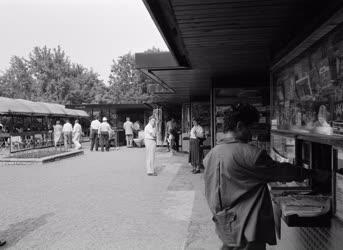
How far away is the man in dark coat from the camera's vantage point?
103 inches

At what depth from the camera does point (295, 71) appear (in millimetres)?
4465

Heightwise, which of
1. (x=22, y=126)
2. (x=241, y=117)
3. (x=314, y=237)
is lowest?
(x=314, y=237)

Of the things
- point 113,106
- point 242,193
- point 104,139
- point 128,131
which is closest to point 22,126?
point 113,106

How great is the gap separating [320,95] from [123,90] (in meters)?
55.2

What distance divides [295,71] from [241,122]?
1.97 m

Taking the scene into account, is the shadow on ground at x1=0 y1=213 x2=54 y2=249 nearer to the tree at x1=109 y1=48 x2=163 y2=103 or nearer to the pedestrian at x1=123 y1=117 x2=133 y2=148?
the pedestrian at x1=123 y1=117 x2=133 y2=148

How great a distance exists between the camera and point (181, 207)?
750 cm

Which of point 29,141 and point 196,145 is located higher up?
point 196,145

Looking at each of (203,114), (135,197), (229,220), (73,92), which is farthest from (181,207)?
(73,92)

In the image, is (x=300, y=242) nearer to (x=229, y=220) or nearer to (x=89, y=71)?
(x=229, y=220)

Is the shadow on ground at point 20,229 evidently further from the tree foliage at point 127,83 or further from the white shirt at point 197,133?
the tree foliage at point 127,83

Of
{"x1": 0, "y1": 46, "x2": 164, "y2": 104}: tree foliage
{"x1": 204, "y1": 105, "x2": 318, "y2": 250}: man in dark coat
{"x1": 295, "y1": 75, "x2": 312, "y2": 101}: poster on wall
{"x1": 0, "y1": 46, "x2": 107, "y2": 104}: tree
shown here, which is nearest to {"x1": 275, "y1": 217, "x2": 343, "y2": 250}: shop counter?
{"x1": 204, "y1": 105, "x2": 318, "y2": 250}: man in dark coat

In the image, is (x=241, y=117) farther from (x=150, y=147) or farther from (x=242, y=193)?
(x=150, y=147)

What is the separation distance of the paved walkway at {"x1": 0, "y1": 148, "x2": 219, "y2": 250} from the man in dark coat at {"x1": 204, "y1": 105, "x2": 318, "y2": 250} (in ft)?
8.66
